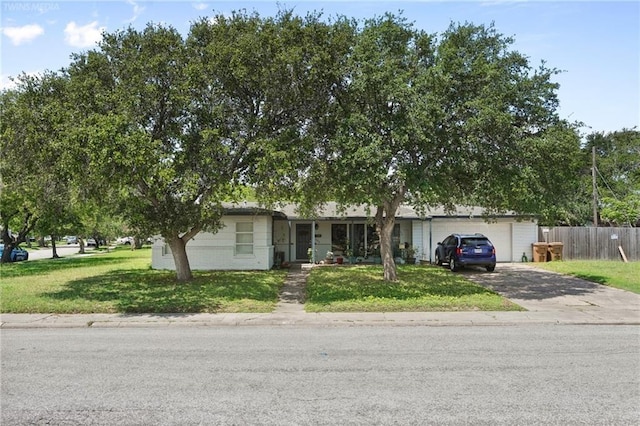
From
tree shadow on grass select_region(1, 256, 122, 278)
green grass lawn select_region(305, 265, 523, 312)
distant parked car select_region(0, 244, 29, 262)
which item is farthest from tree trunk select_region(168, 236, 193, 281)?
distant parked car select_region(0, 244, 29, 262)

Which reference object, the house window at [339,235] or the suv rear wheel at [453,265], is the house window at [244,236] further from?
the suv rear wheel at [453,265]

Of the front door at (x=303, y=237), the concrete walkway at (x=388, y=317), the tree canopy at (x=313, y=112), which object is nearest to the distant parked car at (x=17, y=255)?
the front door at (x=303, y=237)

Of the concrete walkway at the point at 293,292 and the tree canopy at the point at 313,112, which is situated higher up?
the tree canopy at the point at 313,112

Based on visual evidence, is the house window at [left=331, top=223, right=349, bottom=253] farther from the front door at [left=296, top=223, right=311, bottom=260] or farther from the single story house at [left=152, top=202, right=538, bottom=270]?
the front door at [left=296, top=223, right=311, bottom=260]

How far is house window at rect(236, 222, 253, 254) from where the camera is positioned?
72.1ft

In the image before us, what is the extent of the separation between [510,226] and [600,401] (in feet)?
72.4

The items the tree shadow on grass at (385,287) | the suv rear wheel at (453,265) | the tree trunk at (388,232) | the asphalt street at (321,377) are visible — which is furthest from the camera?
the suv rear wheel at (453,265)

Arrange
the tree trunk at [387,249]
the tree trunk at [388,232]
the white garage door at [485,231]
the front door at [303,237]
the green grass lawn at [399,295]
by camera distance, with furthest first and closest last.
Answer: the front door at [303,237]
the white garage door at [485,231]
the tree trunk at [387,249]
the tree trunk at [388,232]
the green grass lawn at [399,295]

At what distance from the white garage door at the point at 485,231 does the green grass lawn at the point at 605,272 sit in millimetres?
2238

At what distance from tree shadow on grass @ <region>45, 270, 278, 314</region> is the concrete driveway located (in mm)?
7413

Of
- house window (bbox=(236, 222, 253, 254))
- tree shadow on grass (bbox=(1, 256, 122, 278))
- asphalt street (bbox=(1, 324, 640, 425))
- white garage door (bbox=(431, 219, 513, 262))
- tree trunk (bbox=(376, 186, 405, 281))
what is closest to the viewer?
asphalt street (bbox=(1, 324, 640, 425))

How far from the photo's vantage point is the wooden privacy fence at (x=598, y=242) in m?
24.3

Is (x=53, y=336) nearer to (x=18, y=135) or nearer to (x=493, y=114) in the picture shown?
(x=18, y=135)

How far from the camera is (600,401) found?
203 inches
